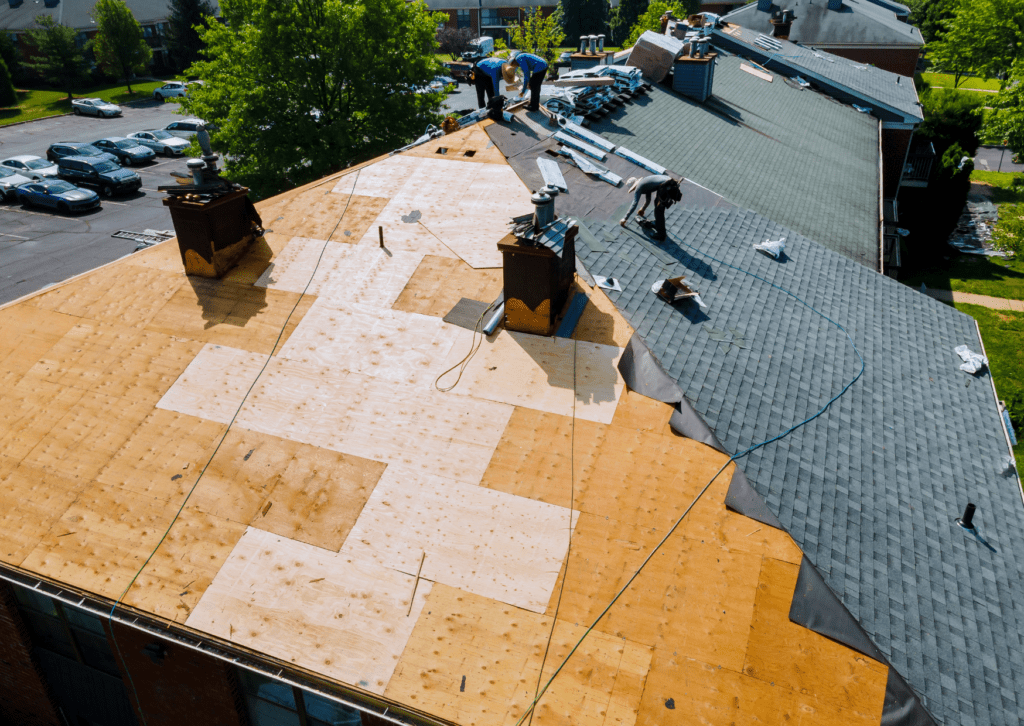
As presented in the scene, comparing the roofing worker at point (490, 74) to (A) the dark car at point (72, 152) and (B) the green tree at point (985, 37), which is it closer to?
(A) the dark car at point (72, 152)

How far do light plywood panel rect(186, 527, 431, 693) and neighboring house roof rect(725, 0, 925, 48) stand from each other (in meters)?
48.0

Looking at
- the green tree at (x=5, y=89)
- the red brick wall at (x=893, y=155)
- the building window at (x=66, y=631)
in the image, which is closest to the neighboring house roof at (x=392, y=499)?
the building window at (x=66, y=631)

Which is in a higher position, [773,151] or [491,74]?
[491,74]

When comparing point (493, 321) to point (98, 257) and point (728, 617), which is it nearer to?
point (728, 617)

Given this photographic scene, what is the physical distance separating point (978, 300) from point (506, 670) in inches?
1288

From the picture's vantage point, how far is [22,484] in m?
10.8

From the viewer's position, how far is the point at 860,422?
39.0 ft

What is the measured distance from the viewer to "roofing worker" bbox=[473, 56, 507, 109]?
20.8 m

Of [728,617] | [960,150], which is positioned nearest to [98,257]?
[728,617]

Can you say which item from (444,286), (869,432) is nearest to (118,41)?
(444,286)

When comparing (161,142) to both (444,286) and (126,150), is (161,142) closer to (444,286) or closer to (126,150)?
(126,150)

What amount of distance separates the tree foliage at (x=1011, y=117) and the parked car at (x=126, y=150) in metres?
52.7

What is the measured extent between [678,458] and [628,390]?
Result: 1.51 m

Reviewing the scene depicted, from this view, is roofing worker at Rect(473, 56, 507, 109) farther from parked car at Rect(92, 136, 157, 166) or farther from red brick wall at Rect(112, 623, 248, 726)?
parked car at Rect(92, 136, 157, 166)
